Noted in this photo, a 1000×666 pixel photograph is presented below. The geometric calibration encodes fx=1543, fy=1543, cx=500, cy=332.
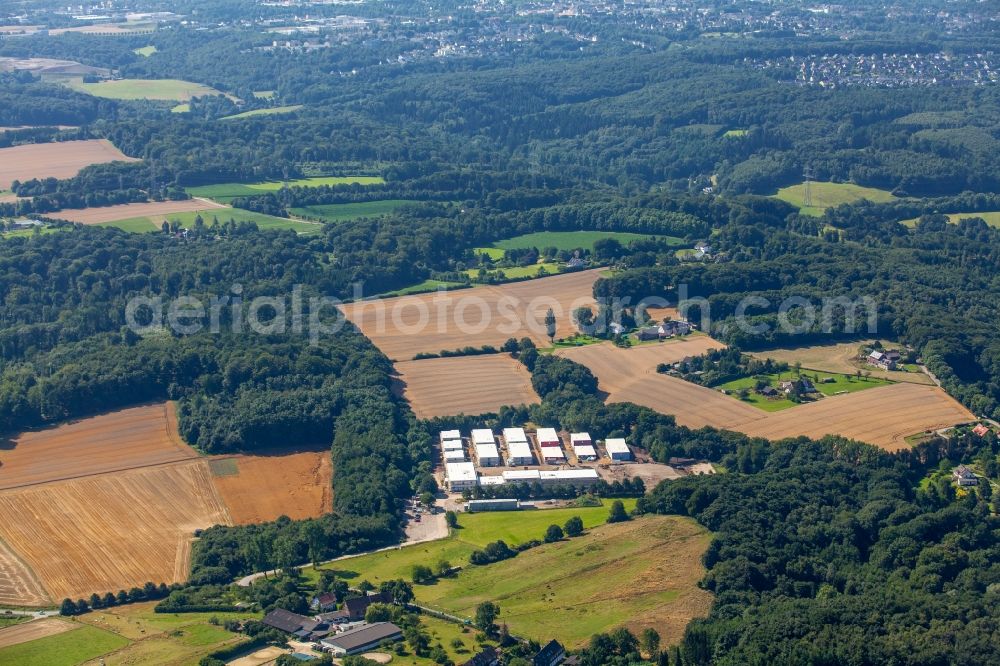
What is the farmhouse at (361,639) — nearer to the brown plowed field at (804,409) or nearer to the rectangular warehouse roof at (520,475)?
the rectangular warehouse roof at (520,475)

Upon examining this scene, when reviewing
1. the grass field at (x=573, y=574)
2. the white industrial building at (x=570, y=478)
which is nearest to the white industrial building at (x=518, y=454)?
the white industrial building at (x=570, y=478)

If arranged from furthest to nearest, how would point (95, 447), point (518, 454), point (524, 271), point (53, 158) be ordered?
1. point (53, 158)
2. point (524, 271)
3. point (95, 447)
4. point (518, 454)

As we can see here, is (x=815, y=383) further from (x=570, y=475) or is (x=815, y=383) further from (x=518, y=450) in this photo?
(x=518, y=450)

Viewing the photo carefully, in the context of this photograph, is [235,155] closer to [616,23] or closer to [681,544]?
[681,544]

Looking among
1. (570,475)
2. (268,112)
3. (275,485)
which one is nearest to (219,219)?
(275,485)

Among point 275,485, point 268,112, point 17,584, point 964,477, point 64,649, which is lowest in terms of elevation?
point 964,477

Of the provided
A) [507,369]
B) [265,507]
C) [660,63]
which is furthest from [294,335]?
[660,63]
